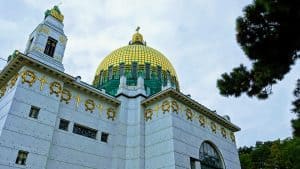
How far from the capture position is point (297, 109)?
9.63 m

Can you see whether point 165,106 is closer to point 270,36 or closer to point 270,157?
point 270,36

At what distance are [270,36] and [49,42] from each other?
19354 millimetres

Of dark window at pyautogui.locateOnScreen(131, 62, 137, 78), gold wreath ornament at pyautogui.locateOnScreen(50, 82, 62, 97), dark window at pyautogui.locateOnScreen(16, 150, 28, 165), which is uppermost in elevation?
dark window at pyautogui.locateOnScreen(131, 62, 137, 78)

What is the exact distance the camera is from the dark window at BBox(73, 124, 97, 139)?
20.7 metres

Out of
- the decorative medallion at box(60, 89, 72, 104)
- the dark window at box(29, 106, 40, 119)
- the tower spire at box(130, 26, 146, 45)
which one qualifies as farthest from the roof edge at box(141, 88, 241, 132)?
the tower spire at box(130, 26, 146, 45)

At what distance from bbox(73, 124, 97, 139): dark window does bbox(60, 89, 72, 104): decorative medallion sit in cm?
211

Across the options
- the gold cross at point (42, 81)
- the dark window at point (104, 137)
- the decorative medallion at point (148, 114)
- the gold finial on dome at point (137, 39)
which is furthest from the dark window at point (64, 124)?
the gold finial on dome at point (137, 39)

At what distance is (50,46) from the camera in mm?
22922

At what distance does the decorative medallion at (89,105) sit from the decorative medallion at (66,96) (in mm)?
1531

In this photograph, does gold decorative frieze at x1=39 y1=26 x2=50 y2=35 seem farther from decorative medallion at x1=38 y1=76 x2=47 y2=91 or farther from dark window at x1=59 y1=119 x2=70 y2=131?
dark window at x1=59 y1=119 x2=70 y2=131

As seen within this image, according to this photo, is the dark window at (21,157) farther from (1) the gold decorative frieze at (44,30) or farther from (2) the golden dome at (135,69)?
(2) the golden dome at (135,69)

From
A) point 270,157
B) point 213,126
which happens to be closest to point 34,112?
point 213,126

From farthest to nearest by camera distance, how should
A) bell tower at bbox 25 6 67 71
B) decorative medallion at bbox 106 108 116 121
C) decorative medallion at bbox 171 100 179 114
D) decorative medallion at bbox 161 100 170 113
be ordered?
decorative medallion at bbox 106 108 116 121
decorative medallion at bbox 161 100 170 113
decorative medallion at bbox 171 100 179 114
bell tower at bbox 25 6 67 71

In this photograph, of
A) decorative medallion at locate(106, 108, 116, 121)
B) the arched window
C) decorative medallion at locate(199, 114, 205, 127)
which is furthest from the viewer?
decorative medallion at locate(199, 114, 205, 127)
